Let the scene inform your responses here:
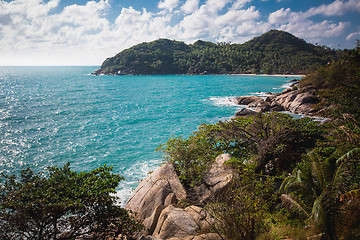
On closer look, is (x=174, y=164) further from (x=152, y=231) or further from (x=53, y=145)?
(x=53, y=145)

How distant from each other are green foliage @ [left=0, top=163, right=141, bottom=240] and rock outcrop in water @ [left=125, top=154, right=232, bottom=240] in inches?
62.9

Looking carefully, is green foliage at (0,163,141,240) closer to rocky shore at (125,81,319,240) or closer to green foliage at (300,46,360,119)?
rocky shore at (125,81,319,240)

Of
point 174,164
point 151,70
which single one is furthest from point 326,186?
point 151,70

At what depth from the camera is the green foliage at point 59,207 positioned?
7021 mm

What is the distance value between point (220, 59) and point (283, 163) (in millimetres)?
199104

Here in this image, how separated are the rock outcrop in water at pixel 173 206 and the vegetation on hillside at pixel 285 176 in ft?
2.46

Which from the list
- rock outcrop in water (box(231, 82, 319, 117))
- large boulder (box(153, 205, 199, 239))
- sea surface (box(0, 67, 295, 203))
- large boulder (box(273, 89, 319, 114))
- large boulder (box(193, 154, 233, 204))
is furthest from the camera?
large boulder (box(273, 89, 319, 114))

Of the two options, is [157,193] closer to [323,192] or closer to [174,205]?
[174,205]

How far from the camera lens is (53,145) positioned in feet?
96.0

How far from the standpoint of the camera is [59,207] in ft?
23.9

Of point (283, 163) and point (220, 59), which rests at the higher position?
point (220, 59)

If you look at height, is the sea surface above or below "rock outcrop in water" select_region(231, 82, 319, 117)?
below

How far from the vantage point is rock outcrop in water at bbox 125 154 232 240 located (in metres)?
9.06

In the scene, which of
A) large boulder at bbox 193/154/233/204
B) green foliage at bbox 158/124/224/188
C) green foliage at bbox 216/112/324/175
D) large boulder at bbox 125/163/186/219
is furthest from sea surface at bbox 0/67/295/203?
green foliage at bbox 216/112/324/175
